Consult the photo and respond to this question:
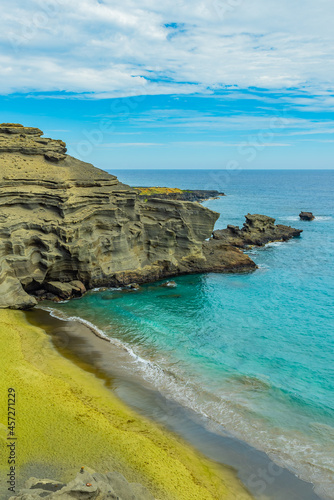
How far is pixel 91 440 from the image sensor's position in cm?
1600

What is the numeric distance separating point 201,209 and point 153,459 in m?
32.8

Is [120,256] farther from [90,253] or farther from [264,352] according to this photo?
[264,352]

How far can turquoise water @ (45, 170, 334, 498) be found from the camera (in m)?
18.2

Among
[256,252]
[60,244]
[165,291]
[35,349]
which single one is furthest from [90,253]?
[256,252]

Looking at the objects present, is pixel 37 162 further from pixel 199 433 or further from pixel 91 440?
pixel 199 433

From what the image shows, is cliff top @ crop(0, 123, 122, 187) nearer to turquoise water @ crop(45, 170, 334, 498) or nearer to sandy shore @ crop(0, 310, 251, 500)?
turquoise water @ crop(45, 170, 334, 498)

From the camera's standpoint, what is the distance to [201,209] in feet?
147

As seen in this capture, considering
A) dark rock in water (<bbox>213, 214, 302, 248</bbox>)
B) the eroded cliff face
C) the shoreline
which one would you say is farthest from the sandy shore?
dark rock in water (<bbox>213, 214, 302, 248</bbox>)

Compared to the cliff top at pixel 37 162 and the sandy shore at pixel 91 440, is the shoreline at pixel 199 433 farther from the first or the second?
the cliff top at pixel 37 162

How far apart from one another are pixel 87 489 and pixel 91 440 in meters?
5.87

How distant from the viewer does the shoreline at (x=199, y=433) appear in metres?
14.9

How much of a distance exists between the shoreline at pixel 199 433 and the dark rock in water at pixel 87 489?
513cm

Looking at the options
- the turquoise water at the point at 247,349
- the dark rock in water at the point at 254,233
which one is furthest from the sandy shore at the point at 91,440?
the dark rock in water at the point at 254,233

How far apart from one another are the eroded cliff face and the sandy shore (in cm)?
1290
